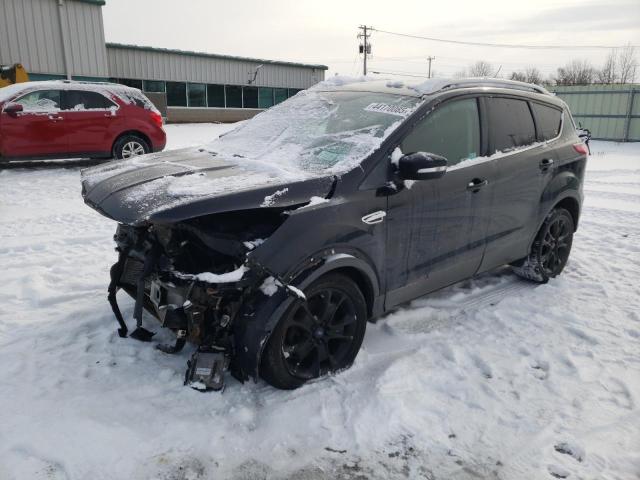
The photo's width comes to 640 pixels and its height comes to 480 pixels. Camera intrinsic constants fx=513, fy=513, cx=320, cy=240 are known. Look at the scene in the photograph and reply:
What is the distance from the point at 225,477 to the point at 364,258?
145 centimetres

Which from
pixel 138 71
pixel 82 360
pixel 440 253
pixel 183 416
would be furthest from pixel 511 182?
pixel 138 71

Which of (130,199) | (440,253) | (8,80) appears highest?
(8,80)

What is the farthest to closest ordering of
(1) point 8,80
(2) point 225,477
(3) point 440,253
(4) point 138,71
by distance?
1. (4) point 138,71
2. (1) point 8,80
3. (3) point 440,253
4. (2) point 225,477

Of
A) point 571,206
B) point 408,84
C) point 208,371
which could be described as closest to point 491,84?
point 408,84

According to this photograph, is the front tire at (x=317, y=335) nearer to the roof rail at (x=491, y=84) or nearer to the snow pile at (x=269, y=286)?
the snow pile at (x=269, y=286)

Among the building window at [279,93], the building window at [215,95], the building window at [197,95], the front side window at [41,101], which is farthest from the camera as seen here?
the building window at [279,93]

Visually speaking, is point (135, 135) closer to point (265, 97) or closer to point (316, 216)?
point (316, 216)

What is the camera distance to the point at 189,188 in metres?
2.80

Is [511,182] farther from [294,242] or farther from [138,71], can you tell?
[138,71]

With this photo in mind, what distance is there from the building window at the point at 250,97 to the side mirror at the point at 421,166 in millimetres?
27475

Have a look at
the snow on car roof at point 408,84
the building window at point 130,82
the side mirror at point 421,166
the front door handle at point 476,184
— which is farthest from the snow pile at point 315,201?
the building window at point 130,82

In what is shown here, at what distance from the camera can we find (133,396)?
2930 mm

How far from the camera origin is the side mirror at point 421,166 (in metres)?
3.15

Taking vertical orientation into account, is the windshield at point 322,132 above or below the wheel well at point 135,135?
above
